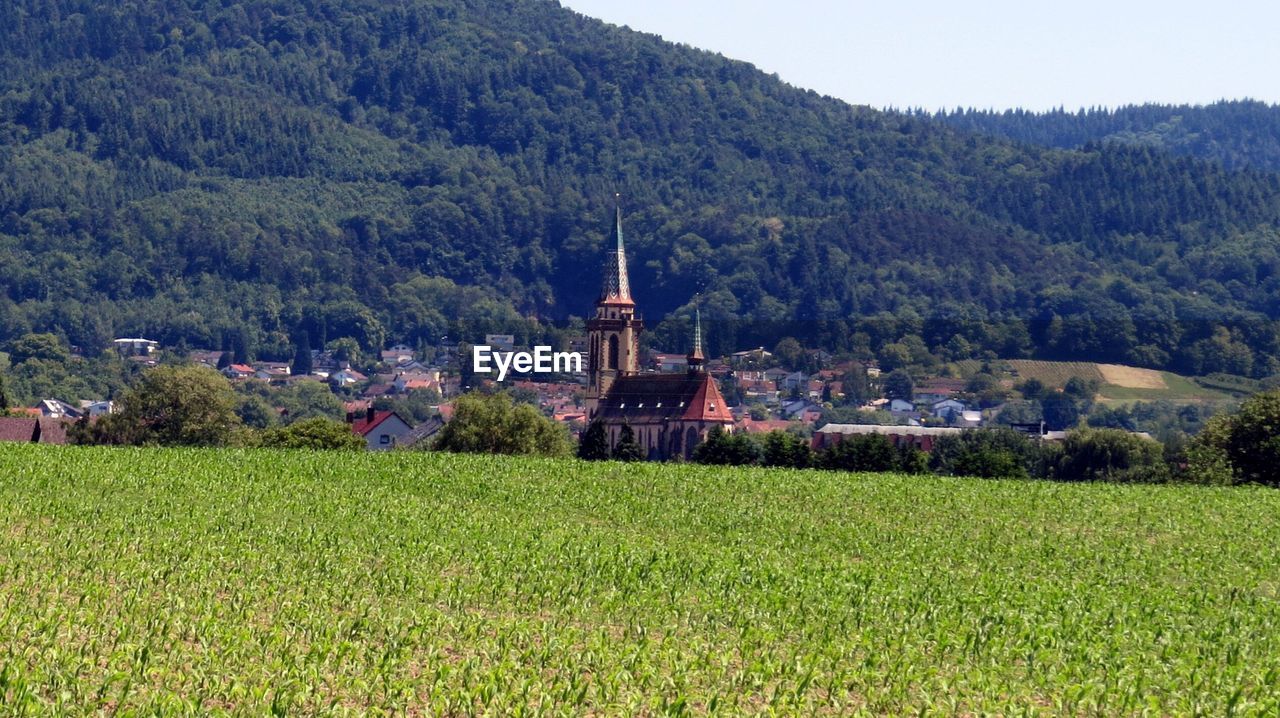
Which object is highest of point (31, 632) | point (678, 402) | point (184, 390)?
point (31, 632)

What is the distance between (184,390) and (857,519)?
53825 mm

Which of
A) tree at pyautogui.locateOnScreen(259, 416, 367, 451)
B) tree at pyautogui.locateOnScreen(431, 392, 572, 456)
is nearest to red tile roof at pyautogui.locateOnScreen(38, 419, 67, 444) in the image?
tree at pyautogui.locateOnScreen(259, 416, 367, 451)

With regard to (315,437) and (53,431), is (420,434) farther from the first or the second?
(315,437)

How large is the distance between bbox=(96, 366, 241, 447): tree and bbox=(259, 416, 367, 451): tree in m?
2.64

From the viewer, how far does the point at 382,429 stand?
151 m

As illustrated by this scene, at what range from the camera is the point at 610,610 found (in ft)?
113

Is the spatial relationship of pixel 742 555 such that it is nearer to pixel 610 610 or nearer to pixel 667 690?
pixel 610 610

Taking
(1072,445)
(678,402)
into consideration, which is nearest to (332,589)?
(1072,445)

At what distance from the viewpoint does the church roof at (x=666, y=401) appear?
182625mm

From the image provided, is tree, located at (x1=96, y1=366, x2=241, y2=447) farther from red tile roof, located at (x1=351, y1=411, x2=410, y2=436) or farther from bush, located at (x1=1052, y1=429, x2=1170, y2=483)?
bush, located at (x1=1052, y1=429, x2=1170, y2=483)

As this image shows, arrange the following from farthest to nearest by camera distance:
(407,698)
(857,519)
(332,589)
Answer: (857,519) < (332,589) < (407,698)

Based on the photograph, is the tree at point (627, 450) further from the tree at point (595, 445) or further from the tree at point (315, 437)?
the tree at point (315, 437)

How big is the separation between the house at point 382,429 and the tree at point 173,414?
4713cm

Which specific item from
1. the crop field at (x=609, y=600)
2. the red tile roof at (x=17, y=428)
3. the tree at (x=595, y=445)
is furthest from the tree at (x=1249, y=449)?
the red tile roof at (x=17, y=428)
